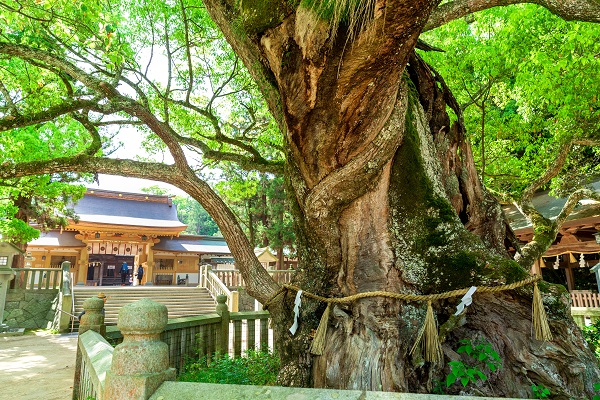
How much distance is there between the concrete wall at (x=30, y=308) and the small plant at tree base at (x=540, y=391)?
13.1m

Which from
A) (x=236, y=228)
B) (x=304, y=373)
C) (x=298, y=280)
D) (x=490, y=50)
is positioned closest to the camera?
(x=304, y=373)

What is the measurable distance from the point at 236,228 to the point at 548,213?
36.7 ft

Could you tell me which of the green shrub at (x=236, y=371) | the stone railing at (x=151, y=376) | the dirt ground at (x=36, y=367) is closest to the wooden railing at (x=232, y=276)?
the dirt ground at (x=36, y=367)

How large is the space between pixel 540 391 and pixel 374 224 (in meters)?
1.60

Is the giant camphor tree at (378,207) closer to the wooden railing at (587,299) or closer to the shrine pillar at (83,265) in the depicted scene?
the wooden railing at (587,299)

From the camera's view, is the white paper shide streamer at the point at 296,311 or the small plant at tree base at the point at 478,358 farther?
the white paper shide streamer at the point at 296,311

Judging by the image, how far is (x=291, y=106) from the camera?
2.58m

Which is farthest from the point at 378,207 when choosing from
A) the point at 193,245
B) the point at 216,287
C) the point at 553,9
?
the point at 193,245

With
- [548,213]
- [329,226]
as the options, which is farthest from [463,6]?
[548,213]

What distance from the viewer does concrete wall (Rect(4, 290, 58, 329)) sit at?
1151 centimetres

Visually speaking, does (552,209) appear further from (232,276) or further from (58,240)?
(58,240)

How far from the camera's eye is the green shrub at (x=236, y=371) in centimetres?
423

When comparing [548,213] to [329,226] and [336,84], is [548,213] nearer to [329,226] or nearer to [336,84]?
[329,226]

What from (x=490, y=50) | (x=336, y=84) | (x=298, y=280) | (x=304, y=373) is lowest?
(x=304, y=373)
